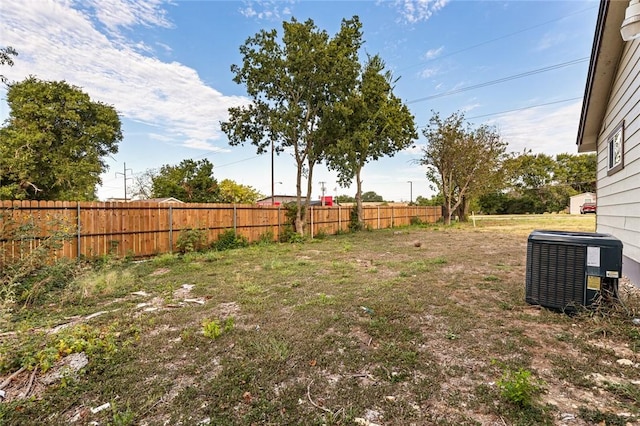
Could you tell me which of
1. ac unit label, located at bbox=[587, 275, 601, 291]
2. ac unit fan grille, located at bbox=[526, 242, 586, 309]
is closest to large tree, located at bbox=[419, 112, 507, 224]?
ac unit fan grille, located at bbox=[526, 242, 586, 309]

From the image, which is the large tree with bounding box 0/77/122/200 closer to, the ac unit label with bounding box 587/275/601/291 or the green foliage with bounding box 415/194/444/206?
the ac unit label with bounding box 587/275/601/291

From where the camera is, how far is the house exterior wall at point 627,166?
11.9 ft

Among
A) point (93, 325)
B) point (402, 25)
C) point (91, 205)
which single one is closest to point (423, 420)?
point (93, 325)

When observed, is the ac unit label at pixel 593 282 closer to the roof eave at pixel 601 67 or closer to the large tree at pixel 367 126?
the roof eave at pixel 601 67

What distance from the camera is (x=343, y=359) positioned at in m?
2.34

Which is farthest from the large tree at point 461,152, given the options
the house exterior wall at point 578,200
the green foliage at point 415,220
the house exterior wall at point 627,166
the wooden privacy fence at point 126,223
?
the house exterior wall at point 578,200

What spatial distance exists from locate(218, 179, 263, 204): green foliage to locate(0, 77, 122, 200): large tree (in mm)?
11032

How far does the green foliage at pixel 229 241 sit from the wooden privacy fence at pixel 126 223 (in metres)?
0.15

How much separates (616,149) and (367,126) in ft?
27.1

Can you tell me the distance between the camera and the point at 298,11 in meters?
10.2

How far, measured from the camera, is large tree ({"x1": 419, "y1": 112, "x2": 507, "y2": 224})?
725 inches

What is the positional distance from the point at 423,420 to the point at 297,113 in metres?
10.2

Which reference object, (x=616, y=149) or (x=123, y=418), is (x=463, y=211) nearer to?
(x=616, y=149)

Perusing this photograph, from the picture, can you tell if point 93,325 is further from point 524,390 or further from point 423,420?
point 524,390
